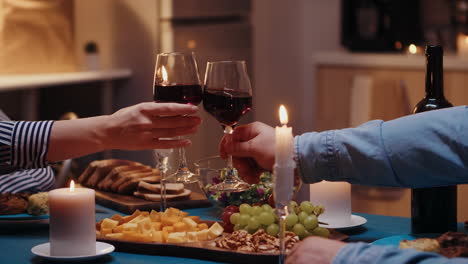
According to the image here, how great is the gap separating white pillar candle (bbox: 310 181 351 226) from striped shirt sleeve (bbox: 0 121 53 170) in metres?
0.58

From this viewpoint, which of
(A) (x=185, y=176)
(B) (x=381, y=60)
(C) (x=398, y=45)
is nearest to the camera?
(A) (x=185, y=176)

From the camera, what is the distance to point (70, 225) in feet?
4.08

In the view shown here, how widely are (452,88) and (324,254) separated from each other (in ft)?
9.00

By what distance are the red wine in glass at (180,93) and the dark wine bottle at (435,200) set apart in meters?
0.47

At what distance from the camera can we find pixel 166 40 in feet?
13.3

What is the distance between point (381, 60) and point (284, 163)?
295 cm

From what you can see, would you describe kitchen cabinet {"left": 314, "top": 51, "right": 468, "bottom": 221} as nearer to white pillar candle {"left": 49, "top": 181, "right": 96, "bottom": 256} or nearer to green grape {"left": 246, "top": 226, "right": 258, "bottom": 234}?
green grape {"left": 246, "top": 226, "right": 258, "bottom": 234}

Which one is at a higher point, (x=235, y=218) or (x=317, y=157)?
(x=317, y=157)

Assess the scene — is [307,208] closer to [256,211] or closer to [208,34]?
[256,211]

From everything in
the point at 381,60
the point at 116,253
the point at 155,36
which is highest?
the point at 155,36

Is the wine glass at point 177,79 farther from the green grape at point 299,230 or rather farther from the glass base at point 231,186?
the green grape at point 299,230

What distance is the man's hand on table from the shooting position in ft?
3.33

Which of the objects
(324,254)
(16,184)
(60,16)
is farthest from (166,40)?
(324,254)

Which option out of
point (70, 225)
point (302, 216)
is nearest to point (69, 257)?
point (70, 225)
